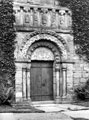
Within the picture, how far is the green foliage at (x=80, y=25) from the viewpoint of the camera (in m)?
13.1

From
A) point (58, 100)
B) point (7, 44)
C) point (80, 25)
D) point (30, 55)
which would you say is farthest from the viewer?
point (80, 25)

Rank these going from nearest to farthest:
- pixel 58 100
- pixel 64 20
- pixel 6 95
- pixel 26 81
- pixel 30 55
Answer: pixel 6 95 → pixel 26 81 → pixel 30 55 → pixel 58 100 → pixel 64 20

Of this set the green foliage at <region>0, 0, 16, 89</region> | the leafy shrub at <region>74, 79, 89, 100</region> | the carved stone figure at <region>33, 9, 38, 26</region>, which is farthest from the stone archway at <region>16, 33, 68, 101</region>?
the leafy shrub at <region>74, 79, 89, 100</region>

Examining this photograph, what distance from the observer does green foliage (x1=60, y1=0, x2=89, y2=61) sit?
13125 millimetres

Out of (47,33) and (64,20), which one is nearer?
(47,33)

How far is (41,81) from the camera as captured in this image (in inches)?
496

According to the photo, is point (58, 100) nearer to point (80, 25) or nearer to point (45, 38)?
point (45, 38)

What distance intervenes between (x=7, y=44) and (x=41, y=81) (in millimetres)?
2425

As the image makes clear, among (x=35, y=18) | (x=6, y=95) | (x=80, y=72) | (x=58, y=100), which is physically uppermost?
(x=35, y=18)

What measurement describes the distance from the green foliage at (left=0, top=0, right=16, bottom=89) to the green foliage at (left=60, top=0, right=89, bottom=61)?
290 cm

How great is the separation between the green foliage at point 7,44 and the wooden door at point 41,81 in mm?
1164

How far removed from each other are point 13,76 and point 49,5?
3942 mm

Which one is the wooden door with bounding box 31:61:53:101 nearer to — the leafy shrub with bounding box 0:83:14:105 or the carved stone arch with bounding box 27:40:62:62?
the carved stone arch with bounding box 27:40:62:62

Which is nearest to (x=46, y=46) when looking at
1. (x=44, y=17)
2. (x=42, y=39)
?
(x=42, y=39)
